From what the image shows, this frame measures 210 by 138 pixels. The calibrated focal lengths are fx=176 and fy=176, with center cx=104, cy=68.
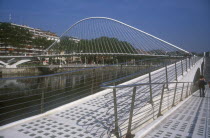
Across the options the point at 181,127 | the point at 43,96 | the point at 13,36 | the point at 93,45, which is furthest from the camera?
the point at 13,36

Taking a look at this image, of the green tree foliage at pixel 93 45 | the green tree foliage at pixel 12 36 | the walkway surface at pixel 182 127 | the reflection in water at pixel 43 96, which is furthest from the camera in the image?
the green tree foliage at pixel 12 36

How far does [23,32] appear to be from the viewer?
39.8m

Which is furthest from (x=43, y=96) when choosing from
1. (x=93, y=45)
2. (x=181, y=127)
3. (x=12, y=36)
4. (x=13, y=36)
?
(x=13, y=36)

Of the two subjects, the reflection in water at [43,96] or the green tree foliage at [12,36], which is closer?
the reflection in water at [43,96]

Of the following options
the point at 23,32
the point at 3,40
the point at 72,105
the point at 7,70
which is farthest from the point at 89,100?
the point at 23,32

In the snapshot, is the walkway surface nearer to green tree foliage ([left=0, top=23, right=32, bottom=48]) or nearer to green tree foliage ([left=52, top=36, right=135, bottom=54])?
green tree foliage ([left=52, top=36, right=135, bottom=54])

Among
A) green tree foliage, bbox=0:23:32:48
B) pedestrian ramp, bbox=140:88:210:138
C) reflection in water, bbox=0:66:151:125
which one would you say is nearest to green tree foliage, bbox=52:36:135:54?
green tree foliage, bbox=0:23:32:48

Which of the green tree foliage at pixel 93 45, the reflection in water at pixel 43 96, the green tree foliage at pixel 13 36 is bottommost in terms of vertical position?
the reflection in water at pixel 43 96

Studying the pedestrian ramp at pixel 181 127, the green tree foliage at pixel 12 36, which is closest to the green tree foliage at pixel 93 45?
the green tree foliage at pixel 12 36

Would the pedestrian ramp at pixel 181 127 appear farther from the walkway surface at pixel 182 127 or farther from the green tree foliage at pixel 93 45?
the green tree foliage at pixel 93 45

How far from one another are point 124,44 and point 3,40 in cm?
2581

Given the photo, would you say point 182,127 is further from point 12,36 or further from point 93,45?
point 12,36

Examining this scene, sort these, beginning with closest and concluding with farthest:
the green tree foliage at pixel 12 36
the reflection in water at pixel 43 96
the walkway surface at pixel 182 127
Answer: the walkway surface at pixel 182 127 → the reflection in water at pixel 43 96 → the green tree foliage at pixel 12 36

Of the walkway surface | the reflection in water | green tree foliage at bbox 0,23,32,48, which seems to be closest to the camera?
the walkway surface
